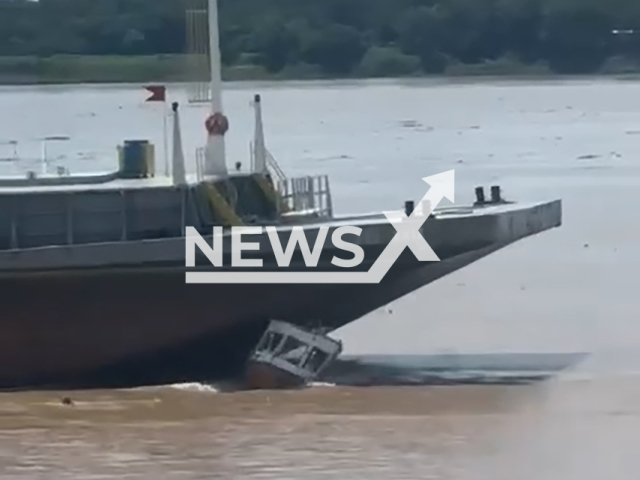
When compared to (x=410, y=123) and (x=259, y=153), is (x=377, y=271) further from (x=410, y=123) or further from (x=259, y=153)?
(x=410, y=123)

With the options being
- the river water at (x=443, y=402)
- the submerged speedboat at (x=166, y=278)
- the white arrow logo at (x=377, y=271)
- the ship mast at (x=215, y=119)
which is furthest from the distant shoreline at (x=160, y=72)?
the white arrow logo at (x=377, y=271)

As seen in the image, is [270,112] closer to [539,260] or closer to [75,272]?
[539,260]

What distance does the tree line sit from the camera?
33469 mm

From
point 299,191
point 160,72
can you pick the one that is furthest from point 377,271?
point 160,72

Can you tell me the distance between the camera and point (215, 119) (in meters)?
18.3

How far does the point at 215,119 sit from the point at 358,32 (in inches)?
1613

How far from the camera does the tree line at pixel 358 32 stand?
33469 millimetres

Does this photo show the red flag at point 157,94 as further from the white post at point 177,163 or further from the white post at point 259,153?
the white post at point 259,153

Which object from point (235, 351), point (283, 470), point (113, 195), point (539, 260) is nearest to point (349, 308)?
point (235, 351)

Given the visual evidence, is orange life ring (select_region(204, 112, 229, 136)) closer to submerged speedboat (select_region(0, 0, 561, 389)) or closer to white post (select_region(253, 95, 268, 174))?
submerged speedboat (select_region(0, 0, 561, 389))

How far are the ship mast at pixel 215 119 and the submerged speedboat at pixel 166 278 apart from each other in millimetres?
16

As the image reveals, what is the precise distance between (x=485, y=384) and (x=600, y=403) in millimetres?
1239

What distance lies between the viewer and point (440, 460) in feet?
50.7

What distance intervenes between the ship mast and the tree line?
10.1 m
